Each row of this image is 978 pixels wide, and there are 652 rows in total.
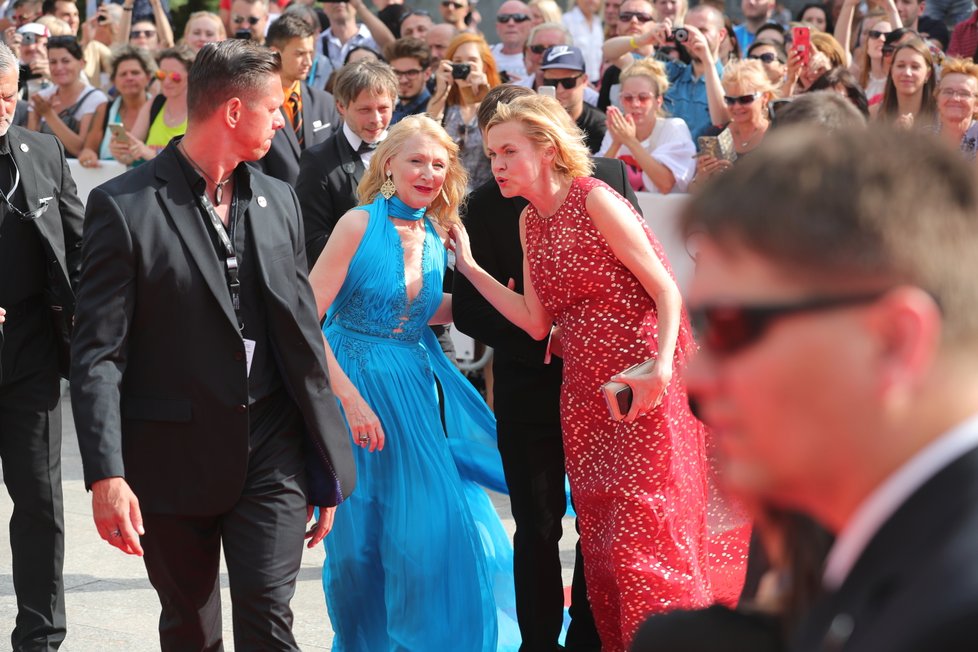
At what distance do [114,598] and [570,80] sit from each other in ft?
13.1

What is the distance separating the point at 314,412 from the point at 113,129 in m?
6.24

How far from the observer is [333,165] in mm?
6016

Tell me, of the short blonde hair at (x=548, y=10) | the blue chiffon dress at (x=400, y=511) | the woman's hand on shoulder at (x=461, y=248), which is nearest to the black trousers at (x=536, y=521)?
the blue chiffon dress at (x=400, y=511)

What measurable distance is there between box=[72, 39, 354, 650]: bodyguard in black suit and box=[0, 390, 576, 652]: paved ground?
137 centimetres

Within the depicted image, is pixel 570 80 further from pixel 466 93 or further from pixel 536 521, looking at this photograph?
pixel 536 521

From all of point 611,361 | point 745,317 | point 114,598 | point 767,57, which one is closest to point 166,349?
point 611,361

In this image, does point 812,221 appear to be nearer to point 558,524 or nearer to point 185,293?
point 185,293

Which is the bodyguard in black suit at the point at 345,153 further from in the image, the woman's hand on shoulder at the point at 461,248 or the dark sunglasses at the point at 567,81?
the dark sunglasses at the point at 567,81

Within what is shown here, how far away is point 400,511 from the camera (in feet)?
15.4

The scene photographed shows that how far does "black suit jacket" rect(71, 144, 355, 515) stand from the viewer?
334 cm

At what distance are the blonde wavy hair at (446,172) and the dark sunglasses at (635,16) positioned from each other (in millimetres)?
4756

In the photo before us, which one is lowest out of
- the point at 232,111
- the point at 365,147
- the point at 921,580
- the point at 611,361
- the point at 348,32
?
the point at 348,32

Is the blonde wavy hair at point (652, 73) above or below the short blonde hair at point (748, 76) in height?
below

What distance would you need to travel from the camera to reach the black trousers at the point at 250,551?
353cm
